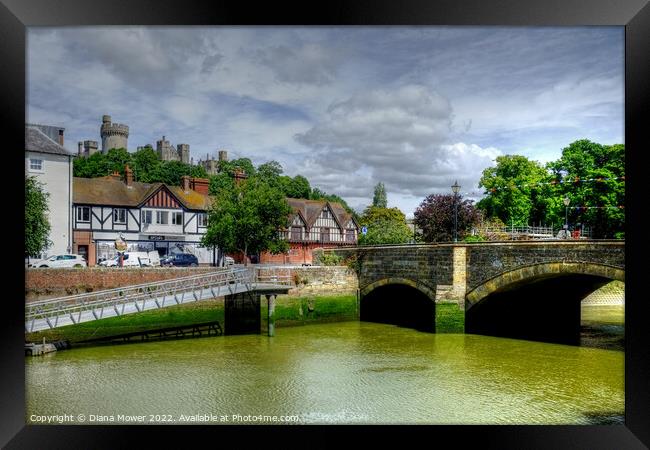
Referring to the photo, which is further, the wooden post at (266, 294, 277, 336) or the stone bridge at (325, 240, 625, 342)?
the wooden post at (266, 294, 277, 336)

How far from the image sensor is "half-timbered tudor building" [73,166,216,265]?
1652 cm

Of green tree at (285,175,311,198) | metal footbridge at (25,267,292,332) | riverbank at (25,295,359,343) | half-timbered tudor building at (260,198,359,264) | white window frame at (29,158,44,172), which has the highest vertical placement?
green tree at (285,175,311,198)

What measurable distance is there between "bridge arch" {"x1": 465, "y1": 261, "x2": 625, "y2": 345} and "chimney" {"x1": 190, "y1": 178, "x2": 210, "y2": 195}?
1255 cm

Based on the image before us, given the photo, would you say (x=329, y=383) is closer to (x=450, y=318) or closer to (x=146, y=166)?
(x=450, y=318)

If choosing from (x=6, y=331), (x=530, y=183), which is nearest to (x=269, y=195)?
(x=530, y=183)

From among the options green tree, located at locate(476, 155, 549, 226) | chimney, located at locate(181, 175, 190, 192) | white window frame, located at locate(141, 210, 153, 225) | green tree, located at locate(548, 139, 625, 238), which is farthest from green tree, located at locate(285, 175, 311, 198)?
green tree, located at locate(548, 139, 625, 238)

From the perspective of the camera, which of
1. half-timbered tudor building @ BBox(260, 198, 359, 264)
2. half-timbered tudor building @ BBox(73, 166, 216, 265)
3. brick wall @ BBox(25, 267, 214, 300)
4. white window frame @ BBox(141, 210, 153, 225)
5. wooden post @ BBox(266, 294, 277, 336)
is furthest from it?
half-timbered tudor building @ BBox(260, 198, 359, 264)

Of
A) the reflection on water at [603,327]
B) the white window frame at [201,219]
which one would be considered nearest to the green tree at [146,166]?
the white window frame at [201,219]

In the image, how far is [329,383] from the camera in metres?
8.64

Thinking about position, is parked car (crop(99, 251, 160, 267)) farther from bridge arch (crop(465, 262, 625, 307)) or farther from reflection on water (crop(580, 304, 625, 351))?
reflection on water (crop(580, 304, 625, 351))

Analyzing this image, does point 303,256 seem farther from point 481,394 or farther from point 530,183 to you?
point 481,394

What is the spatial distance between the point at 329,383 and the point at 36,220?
7.96 metres

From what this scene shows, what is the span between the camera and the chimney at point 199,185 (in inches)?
864

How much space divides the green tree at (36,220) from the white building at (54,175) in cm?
48
